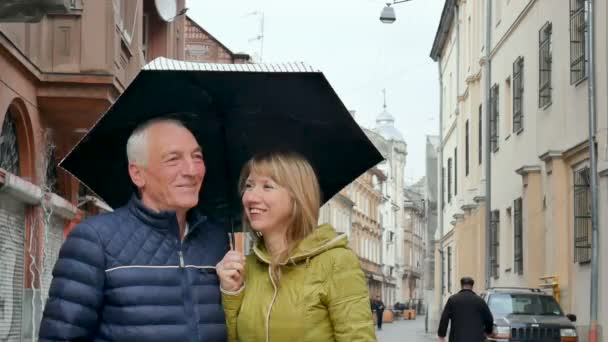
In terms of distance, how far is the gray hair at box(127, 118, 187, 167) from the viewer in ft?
15.9

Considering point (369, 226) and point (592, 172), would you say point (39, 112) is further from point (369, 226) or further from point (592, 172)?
point (369, 226)

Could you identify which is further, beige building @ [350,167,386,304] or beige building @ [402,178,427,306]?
beige building @ [402,178,427,306]

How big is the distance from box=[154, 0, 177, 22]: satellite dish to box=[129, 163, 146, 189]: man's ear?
20693mm

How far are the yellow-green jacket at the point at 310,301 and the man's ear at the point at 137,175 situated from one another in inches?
20.4

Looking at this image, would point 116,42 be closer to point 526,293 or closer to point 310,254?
point 526,293

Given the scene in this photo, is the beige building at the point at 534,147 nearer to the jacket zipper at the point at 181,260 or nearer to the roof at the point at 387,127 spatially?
the jacket zipper at the point at 181,260

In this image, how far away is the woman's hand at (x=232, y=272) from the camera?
15.1ft

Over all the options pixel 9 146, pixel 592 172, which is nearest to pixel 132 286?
pixel 9 146

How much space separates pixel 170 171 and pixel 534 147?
90.7 feet

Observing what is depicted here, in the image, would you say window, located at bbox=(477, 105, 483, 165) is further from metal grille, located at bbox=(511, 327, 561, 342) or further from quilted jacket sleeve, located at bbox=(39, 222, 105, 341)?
quilted jacket sleeve, located at bbox=(39, 222, 105, 341)

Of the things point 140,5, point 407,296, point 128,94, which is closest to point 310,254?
point 128,94

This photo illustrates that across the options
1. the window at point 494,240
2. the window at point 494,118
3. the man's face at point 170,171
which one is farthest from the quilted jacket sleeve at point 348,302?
the window at point 494,118

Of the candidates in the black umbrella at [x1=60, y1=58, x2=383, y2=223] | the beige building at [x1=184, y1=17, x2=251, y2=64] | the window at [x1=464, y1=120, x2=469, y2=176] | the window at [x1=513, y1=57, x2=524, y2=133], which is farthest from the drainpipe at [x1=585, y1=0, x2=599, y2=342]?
the beige building at [x1=184, y1=17, x2=251, y2=64]

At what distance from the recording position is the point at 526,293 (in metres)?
25.0
